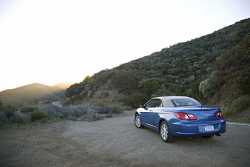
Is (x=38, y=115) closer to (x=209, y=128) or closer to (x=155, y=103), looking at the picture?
(x=155, y=103)

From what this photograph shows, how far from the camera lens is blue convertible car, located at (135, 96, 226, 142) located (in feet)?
23.7

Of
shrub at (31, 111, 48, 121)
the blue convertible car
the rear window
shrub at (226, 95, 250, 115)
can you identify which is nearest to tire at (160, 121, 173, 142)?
the blue convertible car

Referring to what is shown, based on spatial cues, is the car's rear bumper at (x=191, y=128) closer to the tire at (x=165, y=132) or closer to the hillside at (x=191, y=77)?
the tire at (x=165, y=132)

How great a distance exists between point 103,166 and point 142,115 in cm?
458

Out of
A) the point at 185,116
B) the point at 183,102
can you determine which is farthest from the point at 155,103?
the point at 185,116

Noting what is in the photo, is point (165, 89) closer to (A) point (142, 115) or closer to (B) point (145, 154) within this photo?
(A) point (142, 115)

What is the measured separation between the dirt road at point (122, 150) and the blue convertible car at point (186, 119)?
0.43 m

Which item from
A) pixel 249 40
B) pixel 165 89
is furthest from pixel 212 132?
pixel 165 89

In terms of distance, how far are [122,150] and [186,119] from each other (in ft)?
6.72

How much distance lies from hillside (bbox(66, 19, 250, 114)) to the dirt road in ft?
19.2

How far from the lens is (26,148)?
8000 mm

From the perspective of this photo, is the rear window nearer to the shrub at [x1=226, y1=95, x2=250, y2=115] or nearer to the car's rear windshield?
the car's rear windshield

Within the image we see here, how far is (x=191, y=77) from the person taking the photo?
26.8 meters

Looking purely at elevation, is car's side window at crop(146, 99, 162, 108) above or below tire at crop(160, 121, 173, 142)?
above
